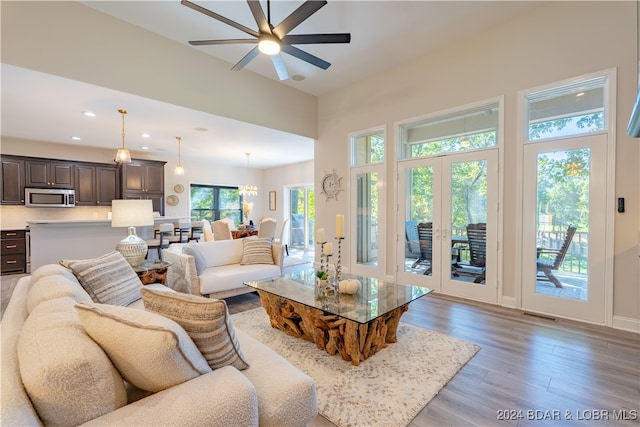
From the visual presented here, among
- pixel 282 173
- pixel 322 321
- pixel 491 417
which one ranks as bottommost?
pixel 491 417

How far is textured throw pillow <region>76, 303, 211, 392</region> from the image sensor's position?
3.21 feet

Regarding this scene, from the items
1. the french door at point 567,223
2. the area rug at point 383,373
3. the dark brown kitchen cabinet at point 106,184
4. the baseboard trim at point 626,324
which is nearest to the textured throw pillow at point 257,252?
the area rug at point 383,373

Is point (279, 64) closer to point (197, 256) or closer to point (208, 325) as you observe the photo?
point (197, 256)

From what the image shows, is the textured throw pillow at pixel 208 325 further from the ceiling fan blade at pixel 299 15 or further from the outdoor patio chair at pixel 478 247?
the outdoor patio chair at pixel 478 247

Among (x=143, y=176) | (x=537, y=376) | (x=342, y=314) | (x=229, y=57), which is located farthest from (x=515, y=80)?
(x=143, y=176)

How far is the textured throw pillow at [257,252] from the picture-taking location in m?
4.16

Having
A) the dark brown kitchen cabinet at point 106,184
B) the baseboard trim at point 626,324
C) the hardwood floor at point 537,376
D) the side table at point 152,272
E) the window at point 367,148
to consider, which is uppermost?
the window at point 367,148

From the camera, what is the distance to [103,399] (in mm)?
906

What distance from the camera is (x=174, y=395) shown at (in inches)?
38.1

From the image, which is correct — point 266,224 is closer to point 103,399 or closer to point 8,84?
point 8,84

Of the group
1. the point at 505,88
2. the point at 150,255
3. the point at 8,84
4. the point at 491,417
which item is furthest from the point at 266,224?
the point at 491,417

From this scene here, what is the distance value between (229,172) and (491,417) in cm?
913

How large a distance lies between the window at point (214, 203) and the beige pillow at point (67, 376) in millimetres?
8284

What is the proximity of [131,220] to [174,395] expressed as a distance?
2.57m
